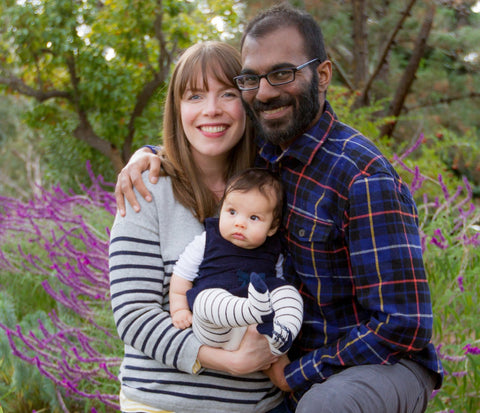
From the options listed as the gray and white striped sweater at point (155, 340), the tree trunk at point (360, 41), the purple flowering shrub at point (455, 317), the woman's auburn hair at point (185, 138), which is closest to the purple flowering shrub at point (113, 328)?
the purple flowering shrub at point (455, 317)

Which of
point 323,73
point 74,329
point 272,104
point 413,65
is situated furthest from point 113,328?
point 413,65

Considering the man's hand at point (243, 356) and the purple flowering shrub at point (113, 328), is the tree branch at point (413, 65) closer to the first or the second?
the purple flowering shrub at point (113, 328)

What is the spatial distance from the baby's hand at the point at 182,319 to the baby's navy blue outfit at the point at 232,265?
1.2 inches

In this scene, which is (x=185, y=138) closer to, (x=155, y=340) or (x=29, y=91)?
(x=155, y=340)

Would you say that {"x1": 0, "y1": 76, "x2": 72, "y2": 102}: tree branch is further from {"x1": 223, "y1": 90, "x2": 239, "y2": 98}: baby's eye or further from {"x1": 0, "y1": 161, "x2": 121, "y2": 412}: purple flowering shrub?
{"x1": 223, "y1": 90, "x2": 239, "y2": 98}: baby's eye

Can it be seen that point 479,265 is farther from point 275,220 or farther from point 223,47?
point 223,47

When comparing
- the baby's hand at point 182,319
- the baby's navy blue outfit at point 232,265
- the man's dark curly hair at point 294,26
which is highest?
the man's dark curly hair at point 294,26

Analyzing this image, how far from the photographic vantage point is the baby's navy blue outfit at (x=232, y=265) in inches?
75.2

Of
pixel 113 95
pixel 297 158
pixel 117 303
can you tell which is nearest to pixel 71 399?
pixel 117 303

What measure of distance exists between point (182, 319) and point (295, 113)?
0.81 m

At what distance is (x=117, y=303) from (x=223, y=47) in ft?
3.48

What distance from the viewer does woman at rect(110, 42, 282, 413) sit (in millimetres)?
1912

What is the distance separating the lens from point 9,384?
296 cm

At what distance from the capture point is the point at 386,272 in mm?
1646
